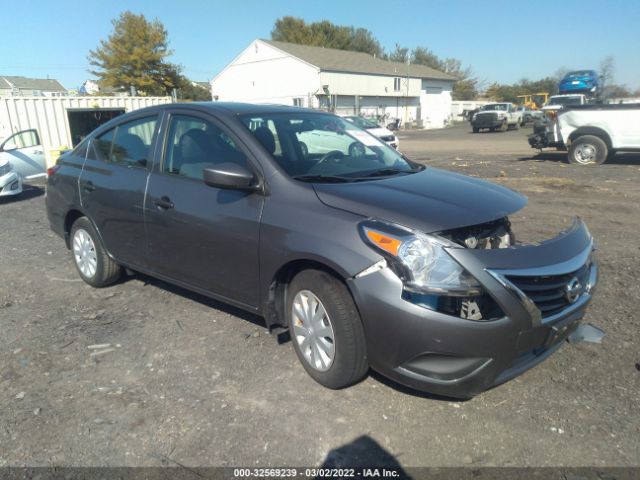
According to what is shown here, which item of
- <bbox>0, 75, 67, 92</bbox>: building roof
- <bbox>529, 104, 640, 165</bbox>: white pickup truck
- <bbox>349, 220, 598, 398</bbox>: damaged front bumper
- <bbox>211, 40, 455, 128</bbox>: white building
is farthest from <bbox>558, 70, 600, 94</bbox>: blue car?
<bbox>0, 75, 67, 92</bbox>: building roof

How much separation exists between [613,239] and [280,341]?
179 inches

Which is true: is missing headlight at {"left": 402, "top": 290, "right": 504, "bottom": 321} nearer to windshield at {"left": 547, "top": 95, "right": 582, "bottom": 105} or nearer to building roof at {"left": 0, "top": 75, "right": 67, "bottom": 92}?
windshield at {"left": 547, "top": 95, "right": 582, "bottom": 105}

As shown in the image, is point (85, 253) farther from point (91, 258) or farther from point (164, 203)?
point (164, 203)

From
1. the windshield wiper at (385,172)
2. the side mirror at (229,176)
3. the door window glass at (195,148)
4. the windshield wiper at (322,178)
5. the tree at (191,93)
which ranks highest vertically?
the tree at (191,93)

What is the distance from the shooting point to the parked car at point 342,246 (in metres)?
2.49

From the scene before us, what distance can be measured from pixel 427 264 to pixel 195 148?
2.12 m

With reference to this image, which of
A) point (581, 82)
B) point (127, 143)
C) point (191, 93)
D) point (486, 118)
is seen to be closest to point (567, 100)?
point (581, 82)

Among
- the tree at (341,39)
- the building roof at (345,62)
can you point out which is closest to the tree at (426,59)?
the tree at (341,39)

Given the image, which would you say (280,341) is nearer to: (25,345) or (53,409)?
(53,409)

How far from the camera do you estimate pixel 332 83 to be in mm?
43344

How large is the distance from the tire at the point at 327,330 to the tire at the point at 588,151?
12323 mm

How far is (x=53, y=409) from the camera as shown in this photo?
2939 millimetres

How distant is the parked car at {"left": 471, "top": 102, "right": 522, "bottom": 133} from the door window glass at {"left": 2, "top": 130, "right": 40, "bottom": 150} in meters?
29.6

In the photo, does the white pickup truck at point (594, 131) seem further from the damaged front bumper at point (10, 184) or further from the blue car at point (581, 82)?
the blue car at point (581, 82)
